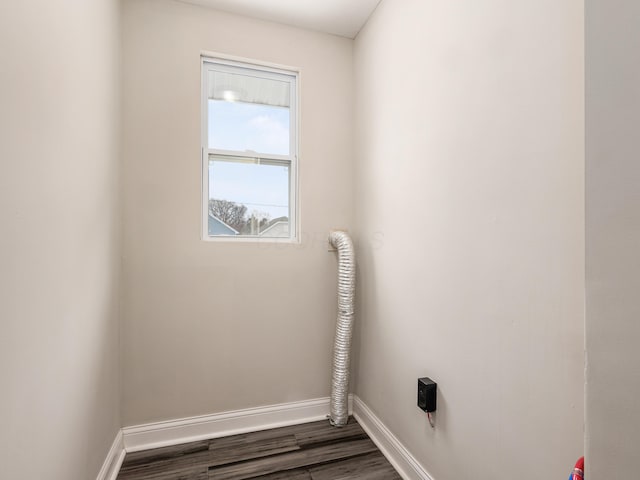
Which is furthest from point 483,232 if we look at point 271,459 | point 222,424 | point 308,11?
point 222,424

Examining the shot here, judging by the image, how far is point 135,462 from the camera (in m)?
1.89

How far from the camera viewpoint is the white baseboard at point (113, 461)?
166cm

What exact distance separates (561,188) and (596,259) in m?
0.44

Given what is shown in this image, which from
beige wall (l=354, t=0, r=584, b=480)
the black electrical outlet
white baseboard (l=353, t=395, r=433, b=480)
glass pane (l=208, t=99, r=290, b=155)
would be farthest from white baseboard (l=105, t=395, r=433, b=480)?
glass pane (l=208, t=99, r=290, b=155)

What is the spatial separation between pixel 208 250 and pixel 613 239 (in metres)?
2.05

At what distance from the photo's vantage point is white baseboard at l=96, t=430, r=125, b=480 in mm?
1656

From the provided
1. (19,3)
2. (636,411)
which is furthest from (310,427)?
(19,3)

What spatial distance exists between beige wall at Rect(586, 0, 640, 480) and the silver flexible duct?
1.61m

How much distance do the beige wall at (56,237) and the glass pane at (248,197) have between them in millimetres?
642

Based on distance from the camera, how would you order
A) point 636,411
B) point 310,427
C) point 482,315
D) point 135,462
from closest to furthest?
1. point 636,411
2. point 482,315
3. point 135,462
4. point 310,427

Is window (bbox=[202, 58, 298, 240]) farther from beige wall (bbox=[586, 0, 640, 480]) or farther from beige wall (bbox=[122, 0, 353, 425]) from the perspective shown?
beige wall (bbox=[586, 0, 640, 480])

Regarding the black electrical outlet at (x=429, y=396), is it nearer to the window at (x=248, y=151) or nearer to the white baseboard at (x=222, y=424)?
the white baseboard at (x=222, y=424)

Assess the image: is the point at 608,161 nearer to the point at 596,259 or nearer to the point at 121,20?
the point at 596,259

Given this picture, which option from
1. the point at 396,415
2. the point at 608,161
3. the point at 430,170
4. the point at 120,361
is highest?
the point at 430,170
